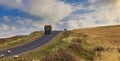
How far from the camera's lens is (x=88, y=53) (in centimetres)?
3831

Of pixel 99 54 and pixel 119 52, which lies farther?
pixel 119 52

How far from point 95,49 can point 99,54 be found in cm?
313

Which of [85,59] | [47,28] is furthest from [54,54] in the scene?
[47,28]

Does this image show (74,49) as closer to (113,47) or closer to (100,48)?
(100,48)

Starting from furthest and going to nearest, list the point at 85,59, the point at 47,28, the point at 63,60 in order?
1. the point at 47,28
2. the point at 85,59
3. the point at 63,60

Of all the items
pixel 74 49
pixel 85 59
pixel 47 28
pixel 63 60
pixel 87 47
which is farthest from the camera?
pixel 47 28

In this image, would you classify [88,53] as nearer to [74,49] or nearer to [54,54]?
[74,49]

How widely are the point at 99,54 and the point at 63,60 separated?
7.17 meters

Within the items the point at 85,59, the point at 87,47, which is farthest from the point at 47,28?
the point at 85,59

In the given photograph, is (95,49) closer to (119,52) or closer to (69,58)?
(119,52)

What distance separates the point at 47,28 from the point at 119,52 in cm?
3596

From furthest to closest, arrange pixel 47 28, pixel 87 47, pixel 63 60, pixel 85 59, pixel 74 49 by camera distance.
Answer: pixel 47 28, pixel 87 47, pixel 74 49, pixel 85 59, pixel 63 60

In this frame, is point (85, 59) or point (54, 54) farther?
point (85, 59)

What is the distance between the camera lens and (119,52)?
39594mm
